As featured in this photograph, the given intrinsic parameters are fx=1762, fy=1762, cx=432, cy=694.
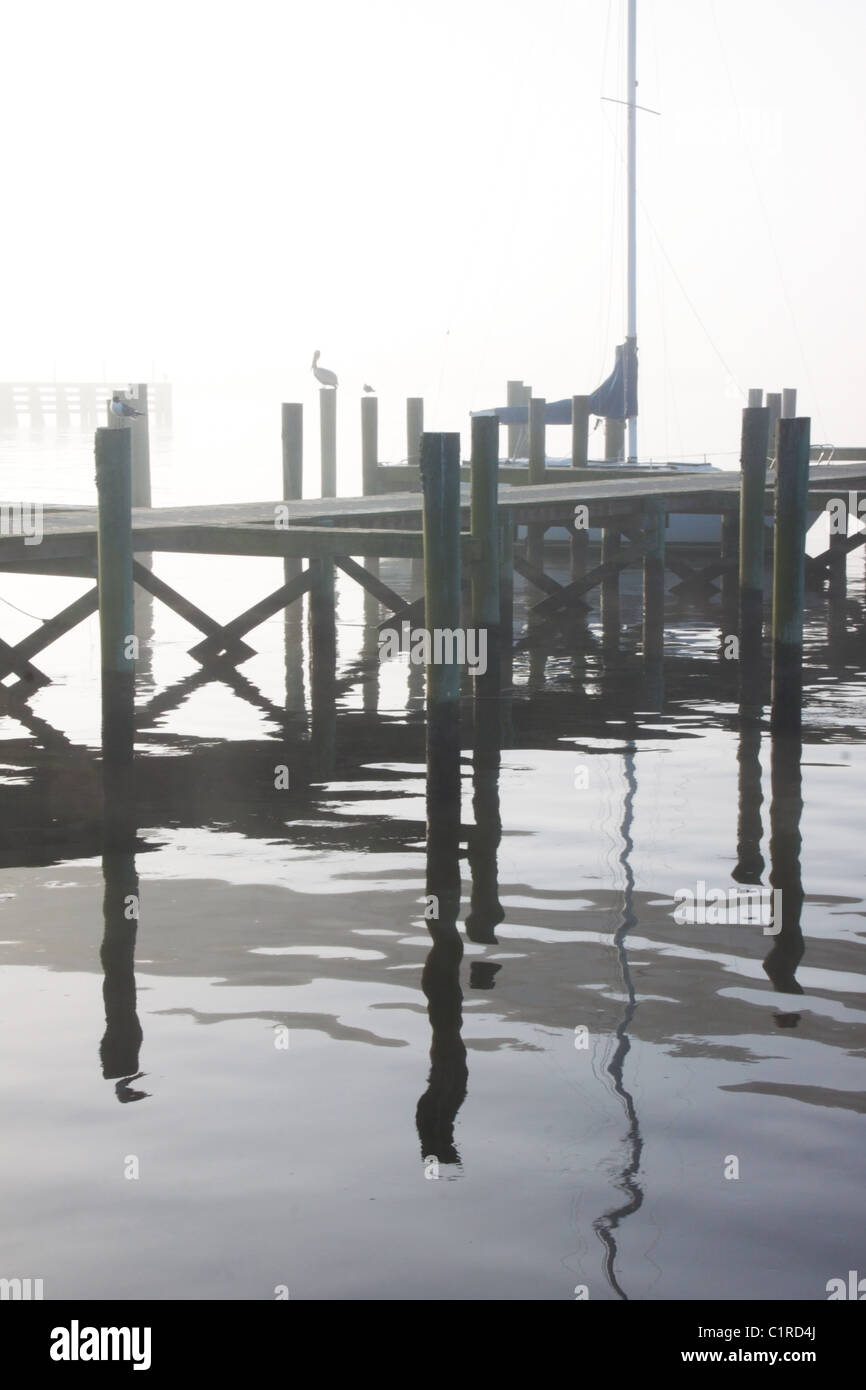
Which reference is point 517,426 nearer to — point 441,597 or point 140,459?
point 140,459

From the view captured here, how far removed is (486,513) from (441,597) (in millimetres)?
3388

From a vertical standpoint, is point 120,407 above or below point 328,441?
below

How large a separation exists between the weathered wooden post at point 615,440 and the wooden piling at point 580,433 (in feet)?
11.1

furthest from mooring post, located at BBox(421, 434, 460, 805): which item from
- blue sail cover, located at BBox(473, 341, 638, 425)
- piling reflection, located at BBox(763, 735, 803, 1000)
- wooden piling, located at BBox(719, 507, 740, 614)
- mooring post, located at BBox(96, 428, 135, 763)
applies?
blue sail cover, located at BBox(473, 341, 638, 425)

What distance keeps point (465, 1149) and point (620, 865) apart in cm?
424

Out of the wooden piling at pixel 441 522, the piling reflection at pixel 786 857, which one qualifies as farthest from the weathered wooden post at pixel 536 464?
the wooden piling at pixel 441 522

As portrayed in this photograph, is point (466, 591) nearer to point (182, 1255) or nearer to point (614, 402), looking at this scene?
point (614, 402)

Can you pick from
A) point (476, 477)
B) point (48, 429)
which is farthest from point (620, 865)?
point (48, 429)

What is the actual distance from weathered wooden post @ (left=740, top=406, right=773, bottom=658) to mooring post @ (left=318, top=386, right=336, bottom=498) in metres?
12.3

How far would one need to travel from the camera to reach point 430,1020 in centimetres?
786

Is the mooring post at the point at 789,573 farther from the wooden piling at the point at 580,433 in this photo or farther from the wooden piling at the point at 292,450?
the wooden piling at the point at 580,433

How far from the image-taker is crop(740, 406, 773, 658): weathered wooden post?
634 inches

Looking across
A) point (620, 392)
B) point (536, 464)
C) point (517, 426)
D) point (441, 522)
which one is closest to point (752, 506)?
point (441, 522)

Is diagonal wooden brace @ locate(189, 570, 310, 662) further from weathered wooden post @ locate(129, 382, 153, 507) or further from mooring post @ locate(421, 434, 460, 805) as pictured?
weathered wooden post @ locate(129, 382, 153, 507)
